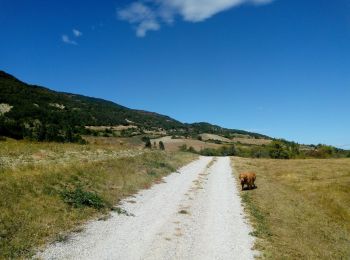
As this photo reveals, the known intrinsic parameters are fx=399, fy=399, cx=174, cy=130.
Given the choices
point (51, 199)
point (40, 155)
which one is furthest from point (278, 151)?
point (51, 199)

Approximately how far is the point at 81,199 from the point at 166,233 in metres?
6.27

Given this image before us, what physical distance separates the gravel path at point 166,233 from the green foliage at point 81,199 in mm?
1434

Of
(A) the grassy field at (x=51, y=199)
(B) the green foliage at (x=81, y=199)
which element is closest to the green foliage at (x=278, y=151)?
(A) the grassy field at (x=51, y=199)

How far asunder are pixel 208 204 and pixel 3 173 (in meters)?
12.2

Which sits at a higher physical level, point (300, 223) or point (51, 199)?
point (300, 223)

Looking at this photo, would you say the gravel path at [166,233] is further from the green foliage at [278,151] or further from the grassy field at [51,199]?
the green foliage at [278,151]

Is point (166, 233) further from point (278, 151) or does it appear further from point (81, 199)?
point (278, 151)

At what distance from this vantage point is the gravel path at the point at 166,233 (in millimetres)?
13781

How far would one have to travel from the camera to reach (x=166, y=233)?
54.6 ft

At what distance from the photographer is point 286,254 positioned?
14.7 meters

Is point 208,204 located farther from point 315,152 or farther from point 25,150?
point 315,152

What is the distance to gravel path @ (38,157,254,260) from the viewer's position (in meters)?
13.8

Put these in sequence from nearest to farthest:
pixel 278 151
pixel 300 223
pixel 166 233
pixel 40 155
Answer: pixel 166 233, pixel 300 223, pixel 40 155, pixel 278 151

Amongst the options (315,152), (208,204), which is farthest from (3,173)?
(315,152)
